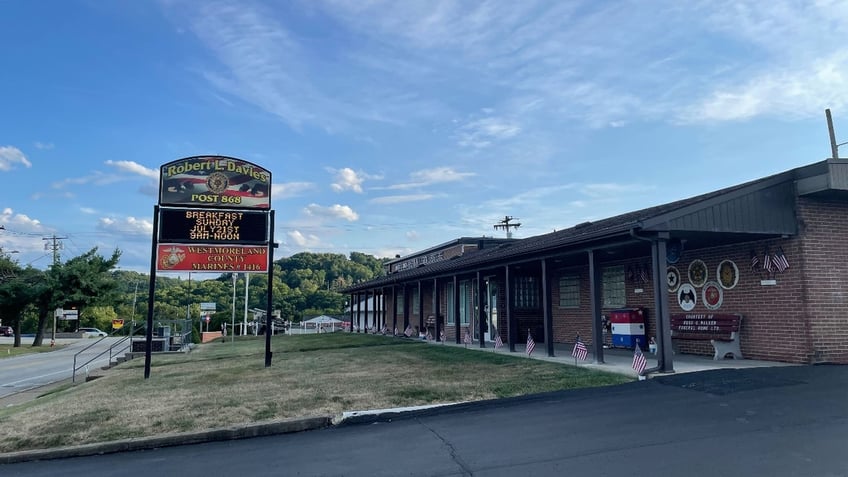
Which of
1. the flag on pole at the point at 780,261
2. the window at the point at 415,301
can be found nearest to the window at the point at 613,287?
the flag on pole at the point at 780,261

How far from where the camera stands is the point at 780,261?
36.8 feet

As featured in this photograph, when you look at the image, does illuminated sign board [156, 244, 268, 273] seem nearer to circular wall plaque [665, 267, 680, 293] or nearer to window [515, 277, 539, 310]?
window [515, 277, 539, 310]

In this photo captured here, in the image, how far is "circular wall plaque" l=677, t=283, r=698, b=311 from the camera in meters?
13.5

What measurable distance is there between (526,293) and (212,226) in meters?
11.2

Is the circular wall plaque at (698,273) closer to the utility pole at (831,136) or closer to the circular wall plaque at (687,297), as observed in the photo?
the circular wall plaque at (687,297)

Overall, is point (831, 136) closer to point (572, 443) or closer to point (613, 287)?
point (613, 287)

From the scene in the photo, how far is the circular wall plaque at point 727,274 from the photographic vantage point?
1240 cm

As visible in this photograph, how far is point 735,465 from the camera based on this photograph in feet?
16.5

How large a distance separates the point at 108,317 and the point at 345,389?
83.3m

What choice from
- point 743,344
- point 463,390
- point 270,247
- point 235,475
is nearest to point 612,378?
point 463,390

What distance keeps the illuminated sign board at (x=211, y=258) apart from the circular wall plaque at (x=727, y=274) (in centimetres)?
1165

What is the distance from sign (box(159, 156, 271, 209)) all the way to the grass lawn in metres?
4.66

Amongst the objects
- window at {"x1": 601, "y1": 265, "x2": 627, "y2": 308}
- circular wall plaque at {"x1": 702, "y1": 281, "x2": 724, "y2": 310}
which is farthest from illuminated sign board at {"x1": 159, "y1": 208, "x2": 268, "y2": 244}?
circular wall plaque at {"x1": 702, "y1": 281, "x2": 724, "y2": 310}

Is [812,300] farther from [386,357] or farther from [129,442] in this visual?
[129,442]
